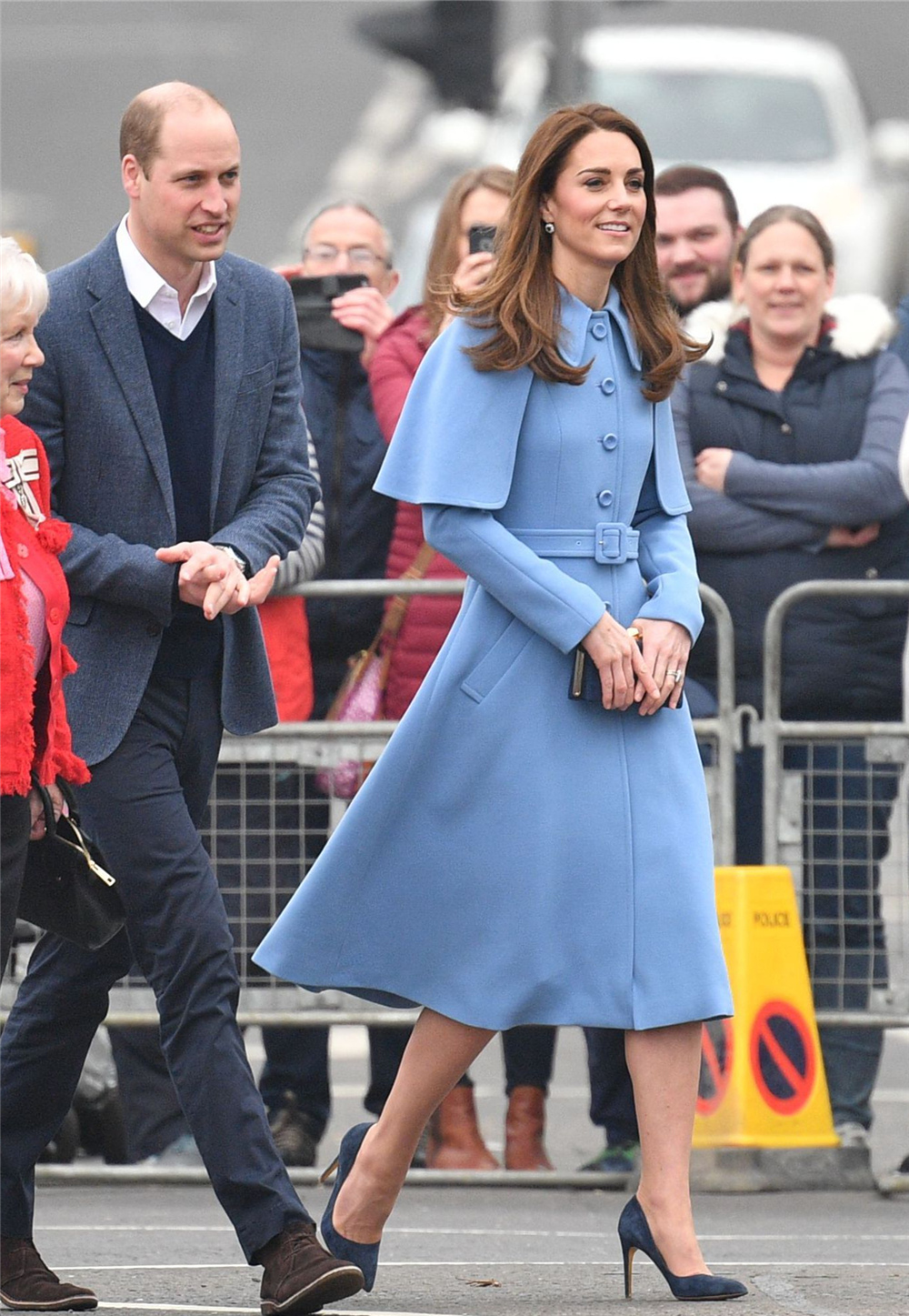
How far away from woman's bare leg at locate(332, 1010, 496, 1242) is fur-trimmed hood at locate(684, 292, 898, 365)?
2.96m

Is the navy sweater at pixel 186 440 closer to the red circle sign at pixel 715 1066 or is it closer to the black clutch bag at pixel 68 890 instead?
the black clutch bag at pixel 68 890

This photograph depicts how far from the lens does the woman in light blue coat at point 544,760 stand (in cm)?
512

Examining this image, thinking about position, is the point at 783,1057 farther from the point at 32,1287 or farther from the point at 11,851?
the point at 11,851

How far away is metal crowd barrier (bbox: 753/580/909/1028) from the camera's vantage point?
7.47 metres

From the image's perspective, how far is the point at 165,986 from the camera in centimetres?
499

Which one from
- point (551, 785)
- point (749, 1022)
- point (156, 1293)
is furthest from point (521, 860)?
point (749, 1022)

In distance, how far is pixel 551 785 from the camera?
5.17 meters

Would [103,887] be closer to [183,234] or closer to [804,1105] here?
[183,234]

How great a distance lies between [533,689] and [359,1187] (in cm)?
98

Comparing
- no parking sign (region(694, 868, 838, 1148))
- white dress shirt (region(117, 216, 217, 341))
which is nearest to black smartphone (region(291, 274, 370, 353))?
no parking sign (region(694, 868, 838, 1148))

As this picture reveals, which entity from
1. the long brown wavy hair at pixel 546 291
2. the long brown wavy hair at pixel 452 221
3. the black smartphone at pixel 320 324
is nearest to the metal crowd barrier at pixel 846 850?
the long brown wavy hair at pixel 452 221

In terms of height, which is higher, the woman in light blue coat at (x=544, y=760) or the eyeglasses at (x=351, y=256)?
the eyeglasses at (x=351, y=256)

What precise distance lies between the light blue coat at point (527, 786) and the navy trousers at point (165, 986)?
271 mm

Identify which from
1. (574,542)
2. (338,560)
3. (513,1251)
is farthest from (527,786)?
(338,560)
